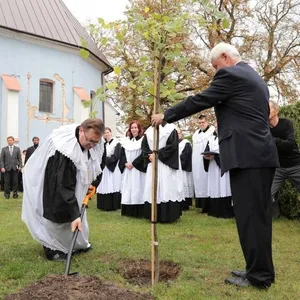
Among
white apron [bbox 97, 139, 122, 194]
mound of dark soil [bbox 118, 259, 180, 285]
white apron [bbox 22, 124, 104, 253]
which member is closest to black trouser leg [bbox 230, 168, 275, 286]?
mound of dark soil [bbox 118, 259, 180, 285]

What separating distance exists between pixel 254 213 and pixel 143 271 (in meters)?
1.45

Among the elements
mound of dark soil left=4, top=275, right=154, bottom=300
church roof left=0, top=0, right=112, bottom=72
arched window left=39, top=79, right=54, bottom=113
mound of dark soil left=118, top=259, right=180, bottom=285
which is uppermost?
church roof left=0, top=0, right=112, bottom=72

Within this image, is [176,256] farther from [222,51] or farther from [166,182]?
[166,182]

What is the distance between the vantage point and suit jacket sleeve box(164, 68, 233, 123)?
12.2 ft

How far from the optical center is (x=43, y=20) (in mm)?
22109

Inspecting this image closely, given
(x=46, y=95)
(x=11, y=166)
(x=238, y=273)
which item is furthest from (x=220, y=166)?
(x=46, y=95)

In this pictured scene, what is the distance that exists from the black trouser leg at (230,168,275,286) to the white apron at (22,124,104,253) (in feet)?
6.29

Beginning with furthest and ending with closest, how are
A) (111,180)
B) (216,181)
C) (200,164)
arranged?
Result: (111,180)
(200,164)
(216,181)

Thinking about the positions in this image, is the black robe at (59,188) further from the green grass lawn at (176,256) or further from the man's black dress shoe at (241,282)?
the man's black dress shoe at (241,282)

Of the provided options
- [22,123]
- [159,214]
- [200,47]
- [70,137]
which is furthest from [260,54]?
[70,137]

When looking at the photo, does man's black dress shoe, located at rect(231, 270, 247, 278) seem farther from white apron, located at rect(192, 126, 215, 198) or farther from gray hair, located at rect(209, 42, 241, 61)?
white apron, located at rect(192, 126, 215, 198)

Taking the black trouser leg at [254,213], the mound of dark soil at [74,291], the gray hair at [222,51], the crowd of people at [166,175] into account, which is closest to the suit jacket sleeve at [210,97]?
the gray hair at [222,51]

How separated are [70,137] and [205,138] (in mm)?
4953

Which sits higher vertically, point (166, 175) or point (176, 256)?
point (166, 175)
